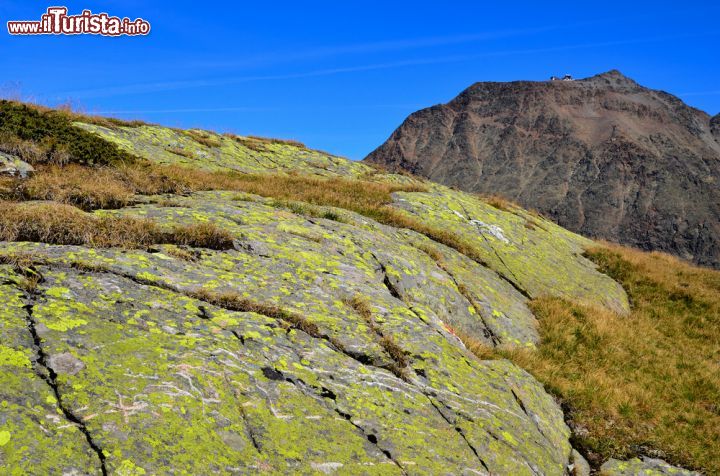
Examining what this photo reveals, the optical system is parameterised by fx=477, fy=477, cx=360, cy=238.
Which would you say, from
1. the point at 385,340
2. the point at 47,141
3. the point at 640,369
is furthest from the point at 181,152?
the point at 640,369

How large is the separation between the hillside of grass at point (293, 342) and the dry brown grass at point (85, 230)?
0.04 meters

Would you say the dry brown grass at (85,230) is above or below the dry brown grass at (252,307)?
above

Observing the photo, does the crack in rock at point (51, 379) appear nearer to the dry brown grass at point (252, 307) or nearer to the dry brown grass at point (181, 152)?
the dry brown grass at point (252, 307)

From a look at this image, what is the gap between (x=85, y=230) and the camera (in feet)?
26.3

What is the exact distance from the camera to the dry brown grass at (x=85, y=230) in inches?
307

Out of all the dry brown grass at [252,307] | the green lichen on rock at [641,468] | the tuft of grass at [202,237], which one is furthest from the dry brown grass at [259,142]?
the green lichen on rock at [641,468]

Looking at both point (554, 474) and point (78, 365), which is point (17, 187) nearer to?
point (78, 365)

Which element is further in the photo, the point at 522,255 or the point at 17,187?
the point at 522,255

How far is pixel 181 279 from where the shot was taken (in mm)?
7445

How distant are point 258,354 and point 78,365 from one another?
2.05 m

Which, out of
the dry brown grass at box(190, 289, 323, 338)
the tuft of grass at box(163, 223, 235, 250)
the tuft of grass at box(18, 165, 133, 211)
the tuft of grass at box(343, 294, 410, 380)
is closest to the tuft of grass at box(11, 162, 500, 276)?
the tuft of grass at box(18, 165, 133, 211)

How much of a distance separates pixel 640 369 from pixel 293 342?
10.2m

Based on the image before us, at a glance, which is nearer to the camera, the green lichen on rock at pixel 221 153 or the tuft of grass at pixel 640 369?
the tuft of grass at pixel 640 369

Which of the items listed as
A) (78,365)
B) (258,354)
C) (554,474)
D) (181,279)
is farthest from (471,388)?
(78,365)
